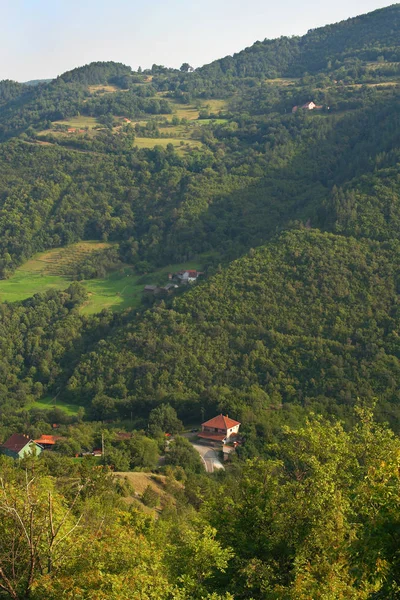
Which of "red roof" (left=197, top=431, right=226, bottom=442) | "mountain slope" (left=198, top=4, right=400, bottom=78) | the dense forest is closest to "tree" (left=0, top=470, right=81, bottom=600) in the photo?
the dense forest

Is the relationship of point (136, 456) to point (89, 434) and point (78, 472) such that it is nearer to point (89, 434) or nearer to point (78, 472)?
point (89, 434)

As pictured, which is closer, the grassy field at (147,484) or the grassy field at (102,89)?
the grassy field at (147,484)

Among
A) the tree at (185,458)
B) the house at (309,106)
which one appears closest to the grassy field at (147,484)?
the tree at (185,458)

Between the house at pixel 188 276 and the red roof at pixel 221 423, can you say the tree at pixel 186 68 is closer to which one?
the house at pixel 188 276

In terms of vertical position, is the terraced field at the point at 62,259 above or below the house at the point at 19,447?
above

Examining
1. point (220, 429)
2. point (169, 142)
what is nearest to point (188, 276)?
point (220, 429)

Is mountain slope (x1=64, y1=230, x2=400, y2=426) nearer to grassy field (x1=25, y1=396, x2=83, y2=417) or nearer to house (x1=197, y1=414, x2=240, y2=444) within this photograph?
grassy field (x1=25, y1=396, x2=83, y2=417)

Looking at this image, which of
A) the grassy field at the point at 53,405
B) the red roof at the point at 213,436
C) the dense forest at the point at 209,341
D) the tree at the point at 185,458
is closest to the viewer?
the dense forest at the point at 209,341
